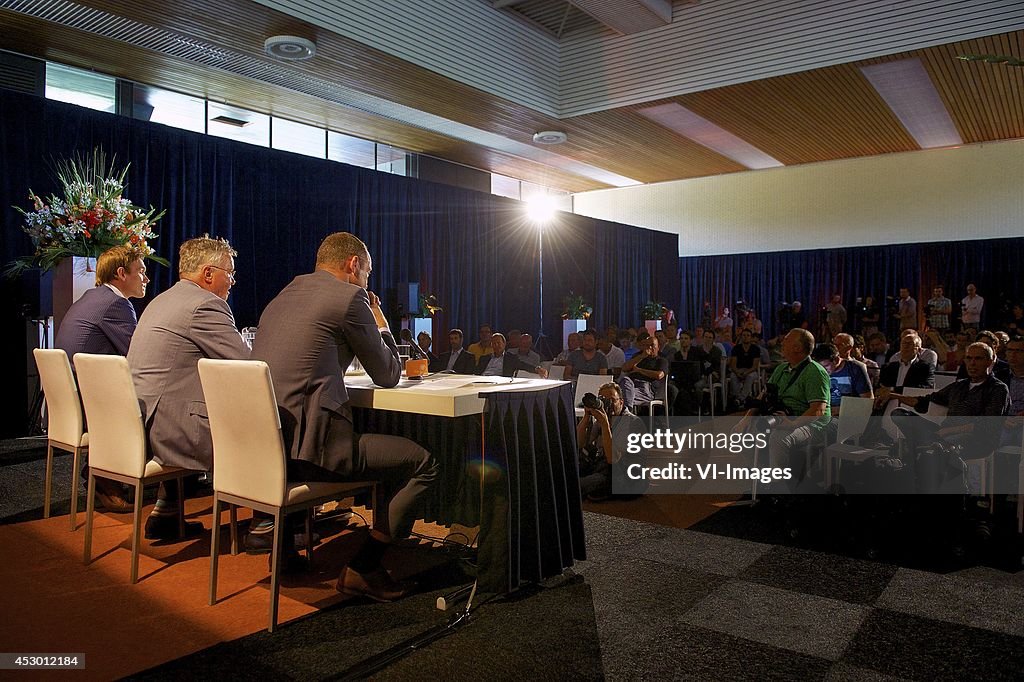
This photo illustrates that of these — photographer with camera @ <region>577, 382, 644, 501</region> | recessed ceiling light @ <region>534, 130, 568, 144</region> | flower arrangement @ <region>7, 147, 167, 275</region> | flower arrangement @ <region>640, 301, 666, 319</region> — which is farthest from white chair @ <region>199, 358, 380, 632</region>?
flower arrangement @ <region>640, 301, 666, 319</region>

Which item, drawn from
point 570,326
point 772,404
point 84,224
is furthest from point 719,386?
point 84,224

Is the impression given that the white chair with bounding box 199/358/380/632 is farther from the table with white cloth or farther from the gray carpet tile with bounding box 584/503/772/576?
the gray carpet tile with bounding box 584/503/772/576

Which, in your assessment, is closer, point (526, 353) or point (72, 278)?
point (72, 278)

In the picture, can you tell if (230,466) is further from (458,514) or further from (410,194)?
(410,194)

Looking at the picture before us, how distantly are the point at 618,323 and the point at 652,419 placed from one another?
814 centimetres

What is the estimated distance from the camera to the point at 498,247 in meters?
12.0

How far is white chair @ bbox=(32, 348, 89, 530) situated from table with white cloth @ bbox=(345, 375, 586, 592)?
1.44 meters

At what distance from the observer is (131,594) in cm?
296

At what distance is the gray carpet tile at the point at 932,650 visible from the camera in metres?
2.37

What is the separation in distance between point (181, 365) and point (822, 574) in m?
3.05

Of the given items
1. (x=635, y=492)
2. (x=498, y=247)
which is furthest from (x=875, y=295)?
(x=635, y=492)

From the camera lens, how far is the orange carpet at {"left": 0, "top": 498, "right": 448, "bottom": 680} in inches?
98.9

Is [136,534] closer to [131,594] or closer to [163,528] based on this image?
[131,594]

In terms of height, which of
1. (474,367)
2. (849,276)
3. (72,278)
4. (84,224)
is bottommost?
(474,367)
